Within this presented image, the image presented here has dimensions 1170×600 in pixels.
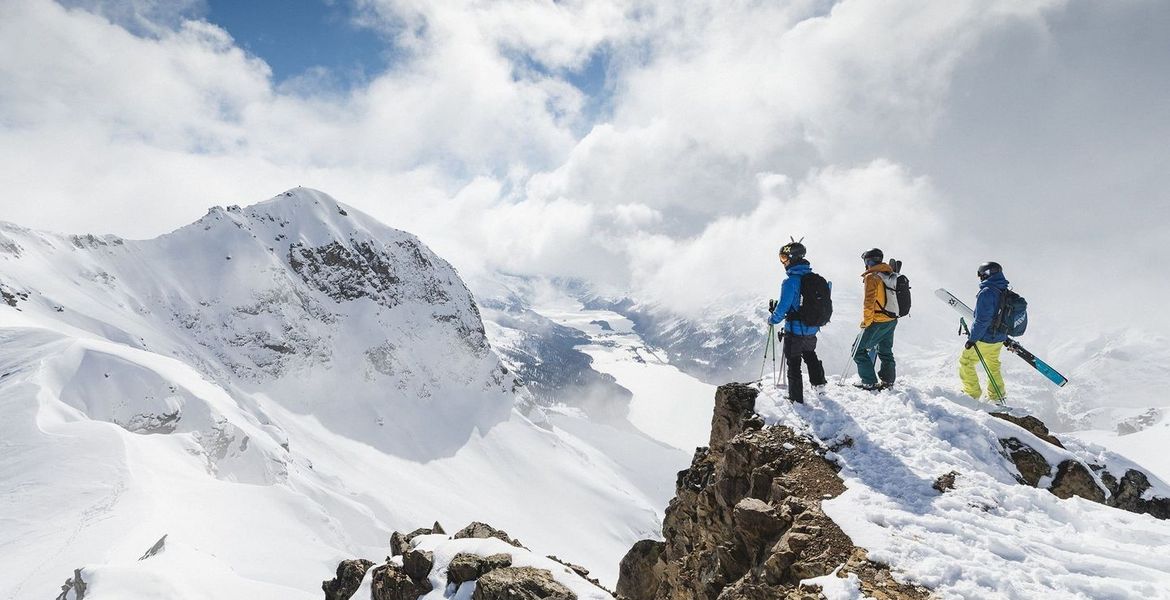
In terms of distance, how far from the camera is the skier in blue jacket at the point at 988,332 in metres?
12.9

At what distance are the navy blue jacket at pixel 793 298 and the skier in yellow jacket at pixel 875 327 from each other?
52.5 inches

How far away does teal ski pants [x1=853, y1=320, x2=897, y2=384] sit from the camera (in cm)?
1220

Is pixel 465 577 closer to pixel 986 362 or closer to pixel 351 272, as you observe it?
pixel 986 362

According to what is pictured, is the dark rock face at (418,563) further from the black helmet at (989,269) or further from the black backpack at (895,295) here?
the black helmet at (989,269)

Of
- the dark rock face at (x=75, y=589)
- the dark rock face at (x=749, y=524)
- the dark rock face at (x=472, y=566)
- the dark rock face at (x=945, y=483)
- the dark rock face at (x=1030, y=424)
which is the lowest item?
the dark rock face at (x=75, y=589)

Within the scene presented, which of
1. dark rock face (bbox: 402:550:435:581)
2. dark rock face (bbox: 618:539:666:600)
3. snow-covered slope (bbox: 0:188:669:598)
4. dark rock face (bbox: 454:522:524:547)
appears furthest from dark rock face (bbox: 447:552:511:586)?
snow-covered slope (bbox: 0:188:669:598)

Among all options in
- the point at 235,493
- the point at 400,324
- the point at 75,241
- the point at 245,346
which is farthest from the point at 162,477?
the point at 400,324

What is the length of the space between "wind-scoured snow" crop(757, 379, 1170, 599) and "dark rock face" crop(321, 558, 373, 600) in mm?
11480

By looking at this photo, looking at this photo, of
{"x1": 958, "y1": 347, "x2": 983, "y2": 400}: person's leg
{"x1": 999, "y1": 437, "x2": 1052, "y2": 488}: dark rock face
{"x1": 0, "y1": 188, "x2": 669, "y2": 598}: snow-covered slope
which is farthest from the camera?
{"x1": 0, "y1": 188, "x2": 669, "y2": 598}: snow-covered slope

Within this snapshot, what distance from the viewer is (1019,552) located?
642 cm

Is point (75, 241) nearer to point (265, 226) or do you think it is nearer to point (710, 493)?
point (265, 226)

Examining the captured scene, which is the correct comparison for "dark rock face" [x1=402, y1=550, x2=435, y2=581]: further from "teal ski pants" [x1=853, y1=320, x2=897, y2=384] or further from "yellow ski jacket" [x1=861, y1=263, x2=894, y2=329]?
"yellow ski jacket" [x1=861, y1=263, x2=894, y2=329]

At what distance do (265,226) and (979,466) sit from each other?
17921cm

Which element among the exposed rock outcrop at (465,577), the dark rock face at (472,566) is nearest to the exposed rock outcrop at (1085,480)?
the exposed rock outcrop at (465,577)
